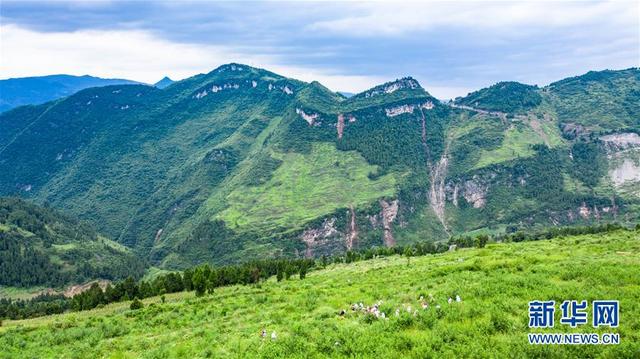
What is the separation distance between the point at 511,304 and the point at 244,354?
46.1 ft

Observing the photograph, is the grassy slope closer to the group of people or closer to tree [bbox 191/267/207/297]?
the group of people

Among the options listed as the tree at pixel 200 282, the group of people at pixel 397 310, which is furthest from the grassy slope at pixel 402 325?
the tree at pixel 200 282

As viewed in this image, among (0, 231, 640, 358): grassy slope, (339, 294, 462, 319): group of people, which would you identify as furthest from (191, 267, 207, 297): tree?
(339, 294, 462, 319): group of people

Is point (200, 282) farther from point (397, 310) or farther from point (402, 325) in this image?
point (402, 325)

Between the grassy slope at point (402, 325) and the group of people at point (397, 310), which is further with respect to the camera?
the group of people at point (397, 310)

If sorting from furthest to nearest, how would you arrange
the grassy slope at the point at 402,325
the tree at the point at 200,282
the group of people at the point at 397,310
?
the tree at the point at 200,282 < the group of people at the point at 397,310 < the grassy slope at the point at 402,325

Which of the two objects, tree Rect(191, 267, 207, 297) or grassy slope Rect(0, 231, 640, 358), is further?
tree Rect(191, 267, 207, 297)

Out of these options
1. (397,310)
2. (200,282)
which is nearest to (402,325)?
(397,310)

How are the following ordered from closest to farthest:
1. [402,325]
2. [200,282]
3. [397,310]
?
[402,325]
[397,310]
[200,282]

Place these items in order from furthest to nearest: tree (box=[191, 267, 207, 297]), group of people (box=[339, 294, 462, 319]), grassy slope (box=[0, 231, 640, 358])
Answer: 1. tree (box=[191, 267, 207, 297])
2. group of people (box=[339, 294, 462, 319])
3. grassy slope (box=[0, 231, 640, 358])

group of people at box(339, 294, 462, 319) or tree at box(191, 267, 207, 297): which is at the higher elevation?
group of people at box(339, 294, 462, 319)

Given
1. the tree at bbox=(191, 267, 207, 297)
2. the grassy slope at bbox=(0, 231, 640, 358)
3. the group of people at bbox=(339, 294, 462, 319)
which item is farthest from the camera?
the tree at bbox=(191, 267, 207, 297)

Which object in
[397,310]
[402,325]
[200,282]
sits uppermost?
[397,310]

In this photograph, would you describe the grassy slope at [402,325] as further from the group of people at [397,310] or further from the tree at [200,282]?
the tree at [200,282]
